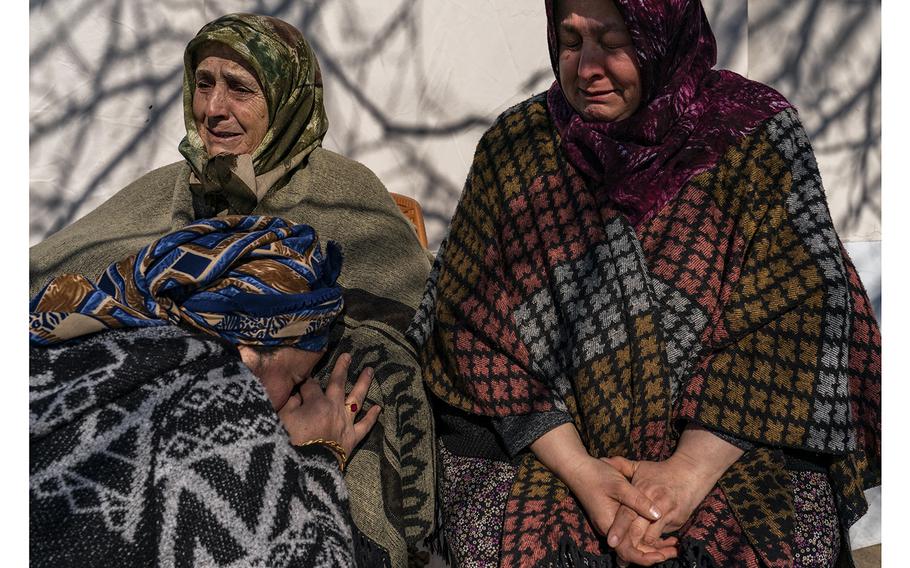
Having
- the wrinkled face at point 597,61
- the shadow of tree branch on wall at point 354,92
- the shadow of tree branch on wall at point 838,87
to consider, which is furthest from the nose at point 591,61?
the shadow of tree branch on wall at point 838,87

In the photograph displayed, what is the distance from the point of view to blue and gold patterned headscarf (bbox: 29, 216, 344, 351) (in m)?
1.70

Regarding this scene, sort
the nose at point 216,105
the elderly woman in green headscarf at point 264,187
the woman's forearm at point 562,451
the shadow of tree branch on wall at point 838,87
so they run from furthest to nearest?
the shadow of tree branch on wall at point 838,87
the nose at point 216,105
the elderly woman in green headscarf at point 264,187
the woman's forearm at point 562,451

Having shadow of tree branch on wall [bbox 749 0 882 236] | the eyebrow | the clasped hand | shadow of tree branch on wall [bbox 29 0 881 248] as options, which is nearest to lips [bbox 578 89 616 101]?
the eyebrow

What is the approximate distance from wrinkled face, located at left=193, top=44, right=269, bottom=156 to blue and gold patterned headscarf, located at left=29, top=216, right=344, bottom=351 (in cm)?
74

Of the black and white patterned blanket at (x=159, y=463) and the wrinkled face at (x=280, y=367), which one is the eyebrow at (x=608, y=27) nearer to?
the wrinkled face at (x=280, y=367)

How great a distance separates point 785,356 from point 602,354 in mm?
391

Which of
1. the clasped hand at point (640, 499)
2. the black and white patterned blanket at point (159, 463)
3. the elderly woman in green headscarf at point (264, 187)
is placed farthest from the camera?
the elderly woman in green headscarf at point (264, 187)

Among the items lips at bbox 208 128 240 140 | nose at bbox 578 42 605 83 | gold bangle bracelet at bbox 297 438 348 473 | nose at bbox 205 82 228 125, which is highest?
nose at bbox 578 42 605 83

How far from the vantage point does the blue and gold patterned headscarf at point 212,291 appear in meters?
1.70

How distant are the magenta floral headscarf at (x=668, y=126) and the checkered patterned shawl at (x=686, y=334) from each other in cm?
4

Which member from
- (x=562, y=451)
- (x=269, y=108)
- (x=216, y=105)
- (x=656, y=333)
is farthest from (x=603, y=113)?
(x=216, y=105)

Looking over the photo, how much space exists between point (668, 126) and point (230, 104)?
1.30m

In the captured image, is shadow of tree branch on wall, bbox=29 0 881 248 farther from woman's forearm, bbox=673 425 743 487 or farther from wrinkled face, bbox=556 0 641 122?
woman's forearm, bbox=673 425 743 487

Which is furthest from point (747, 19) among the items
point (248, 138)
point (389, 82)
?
point (248, 138)
